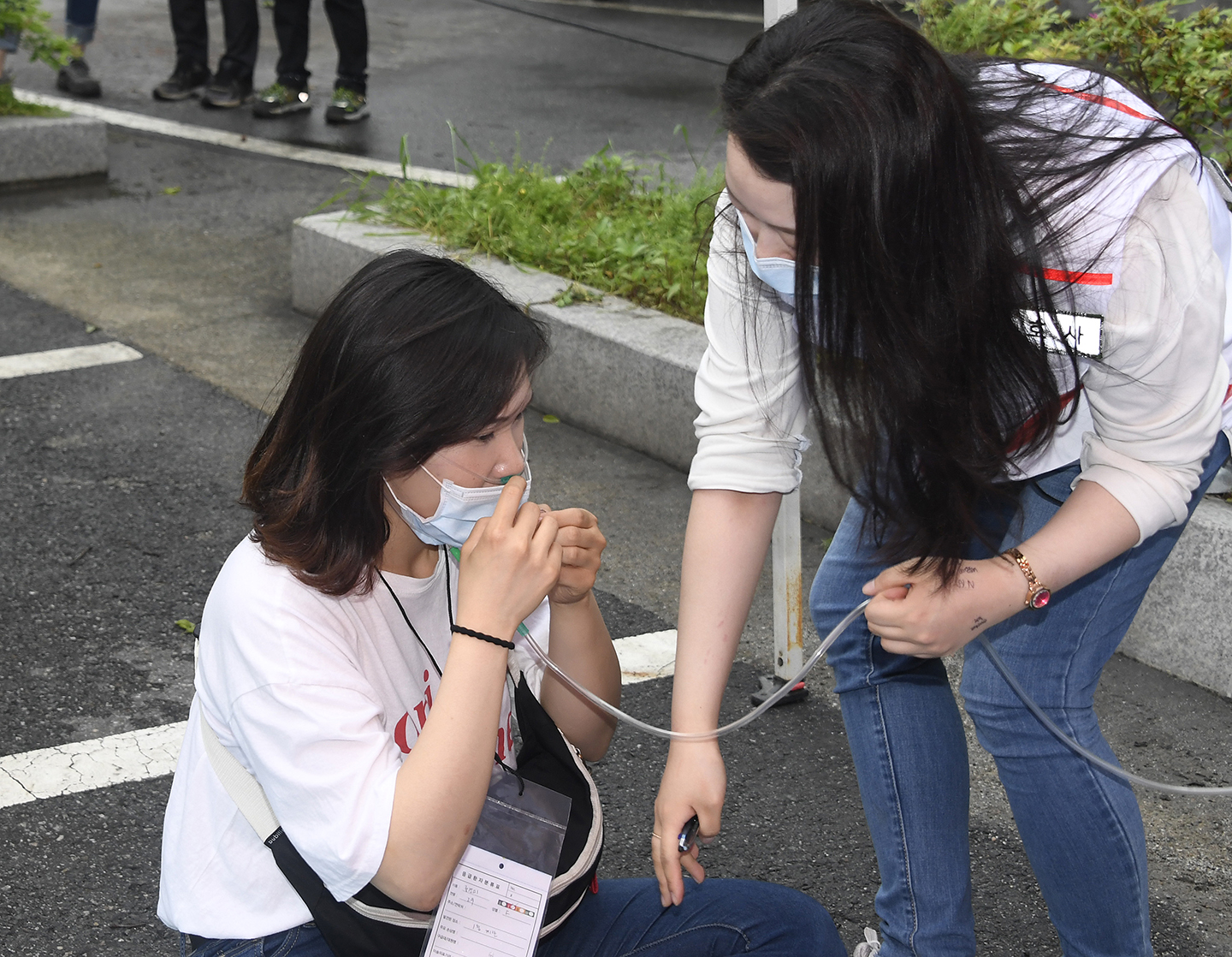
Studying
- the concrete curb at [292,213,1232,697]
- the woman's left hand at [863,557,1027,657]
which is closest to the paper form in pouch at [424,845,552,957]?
the woman's left hand at [863,557,1027,657]

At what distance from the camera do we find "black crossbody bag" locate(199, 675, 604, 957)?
163cm

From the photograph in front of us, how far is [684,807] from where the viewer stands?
1.90 meters

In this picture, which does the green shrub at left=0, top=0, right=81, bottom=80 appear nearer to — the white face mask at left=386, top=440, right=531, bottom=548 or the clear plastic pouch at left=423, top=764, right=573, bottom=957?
the white face mask at left=386, top=440, right=531, bottom=548

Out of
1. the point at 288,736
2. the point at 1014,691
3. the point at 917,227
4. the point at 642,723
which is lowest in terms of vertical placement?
the point at 642,723

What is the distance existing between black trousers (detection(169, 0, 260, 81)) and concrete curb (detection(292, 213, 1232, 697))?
3.62 m

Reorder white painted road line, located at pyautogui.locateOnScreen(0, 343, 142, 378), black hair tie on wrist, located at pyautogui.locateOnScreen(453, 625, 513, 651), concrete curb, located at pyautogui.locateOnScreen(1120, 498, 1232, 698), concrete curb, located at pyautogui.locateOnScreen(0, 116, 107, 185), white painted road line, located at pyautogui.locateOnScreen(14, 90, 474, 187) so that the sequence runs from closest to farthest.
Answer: black hair tie on wrist, located at pyautogui.locateOnScreen(453, 625, 513, 651) < concrete curb, located at pyautogui.locateOnScreen(1120, 498, 1232, 698) < white painted road line, located at pyautogui.locateOnScreen(0, 343, 142, 378) < concrete curb, located at pyautogui.locateOnScreen(0, 116, 107, 185) < white painted road line, located at pyautogui.locateOnScreen(14, 90, 474, 187)

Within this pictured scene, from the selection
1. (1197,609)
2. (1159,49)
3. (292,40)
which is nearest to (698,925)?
(1197,609)

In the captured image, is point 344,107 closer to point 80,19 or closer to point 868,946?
point 80,19

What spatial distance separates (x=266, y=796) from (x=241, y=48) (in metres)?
7.84

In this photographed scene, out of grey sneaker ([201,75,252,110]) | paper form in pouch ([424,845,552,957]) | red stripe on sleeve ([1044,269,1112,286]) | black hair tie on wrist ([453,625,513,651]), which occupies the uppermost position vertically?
red stripe on sleeve ([1044,269,1112,286])

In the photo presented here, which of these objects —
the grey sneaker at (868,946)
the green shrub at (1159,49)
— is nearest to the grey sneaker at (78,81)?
the green shrub at (1159,49)

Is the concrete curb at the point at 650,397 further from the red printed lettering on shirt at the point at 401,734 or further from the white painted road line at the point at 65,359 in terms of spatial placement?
the red printed lettering on shirt at the point at 401,734

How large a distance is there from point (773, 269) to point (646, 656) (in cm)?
173

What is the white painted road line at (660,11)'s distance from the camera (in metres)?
12.2
